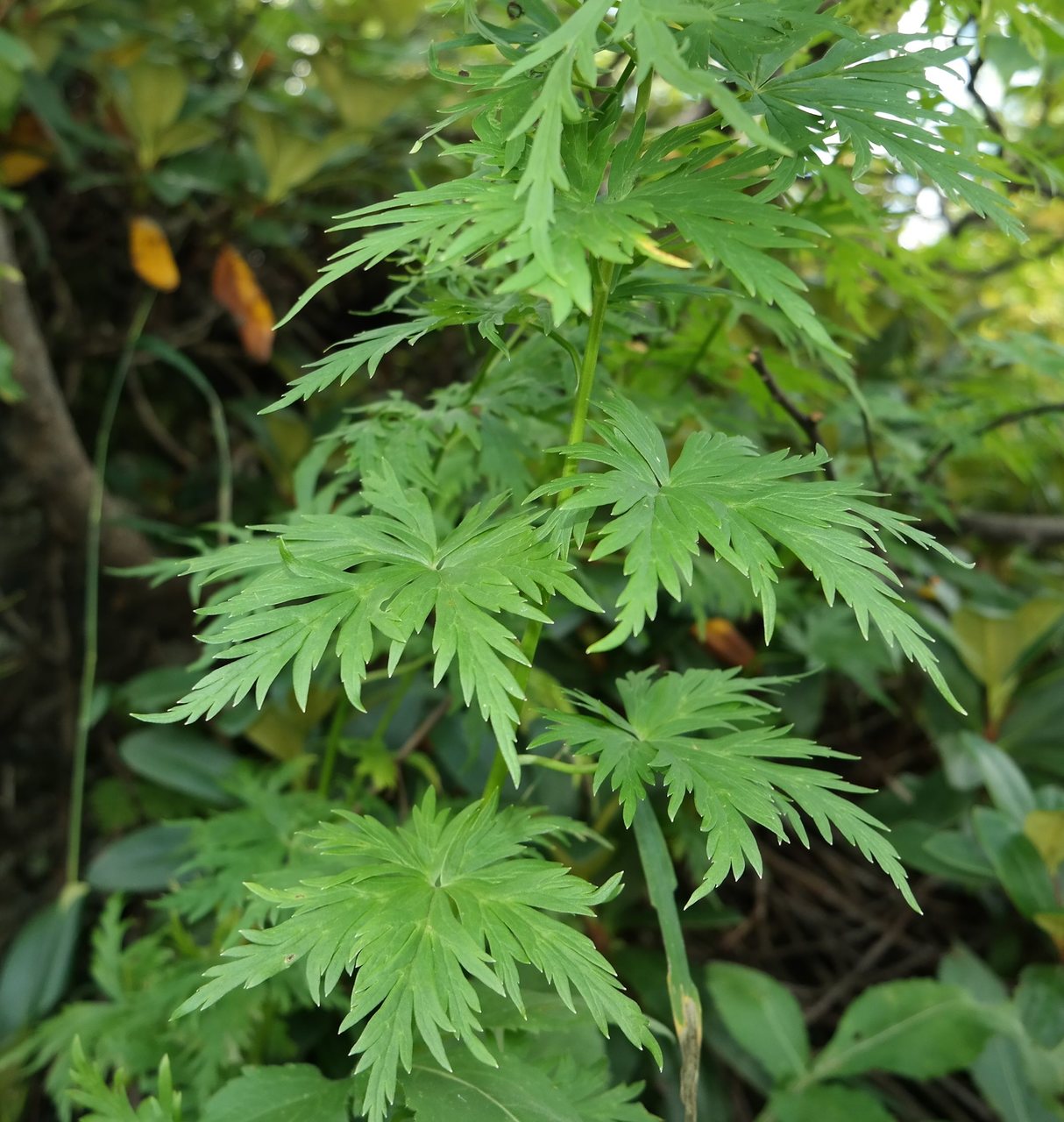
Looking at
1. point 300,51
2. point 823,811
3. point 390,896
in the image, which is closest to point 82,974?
point 390,896

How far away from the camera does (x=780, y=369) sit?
0.88 meters

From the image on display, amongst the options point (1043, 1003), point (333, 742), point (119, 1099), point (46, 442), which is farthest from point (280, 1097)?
point (46, 442)

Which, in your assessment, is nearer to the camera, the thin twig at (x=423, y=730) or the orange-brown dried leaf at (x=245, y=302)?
the thin twig at (x=423, y=730)

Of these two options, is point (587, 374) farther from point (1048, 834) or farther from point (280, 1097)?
point (1048, 834)

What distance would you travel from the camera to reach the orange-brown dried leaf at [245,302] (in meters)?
1.27

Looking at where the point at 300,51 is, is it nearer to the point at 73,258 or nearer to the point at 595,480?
the point at 73,258

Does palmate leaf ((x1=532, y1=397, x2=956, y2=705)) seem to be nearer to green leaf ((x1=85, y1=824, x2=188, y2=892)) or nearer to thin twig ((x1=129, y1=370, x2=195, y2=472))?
green leaf ((x1=85, y1=824, x2=188, y2=892))

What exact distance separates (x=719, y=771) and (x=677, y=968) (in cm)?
14

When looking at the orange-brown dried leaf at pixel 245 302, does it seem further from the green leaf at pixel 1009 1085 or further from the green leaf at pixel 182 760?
the green leaf at pixel 1009 1085

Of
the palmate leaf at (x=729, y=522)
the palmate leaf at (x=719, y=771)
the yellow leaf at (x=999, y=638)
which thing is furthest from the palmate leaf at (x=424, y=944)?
the yellow leaf at (x=999, y=638)

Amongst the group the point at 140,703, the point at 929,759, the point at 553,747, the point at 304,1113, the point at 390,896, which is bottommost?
the point at 929,759

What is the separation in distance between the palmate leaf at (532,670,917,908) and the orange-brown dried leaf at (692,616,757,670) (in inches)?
20.1

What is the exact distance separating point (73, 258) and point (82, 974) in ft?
3.58

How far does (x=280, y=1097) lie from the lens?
1.87ft
